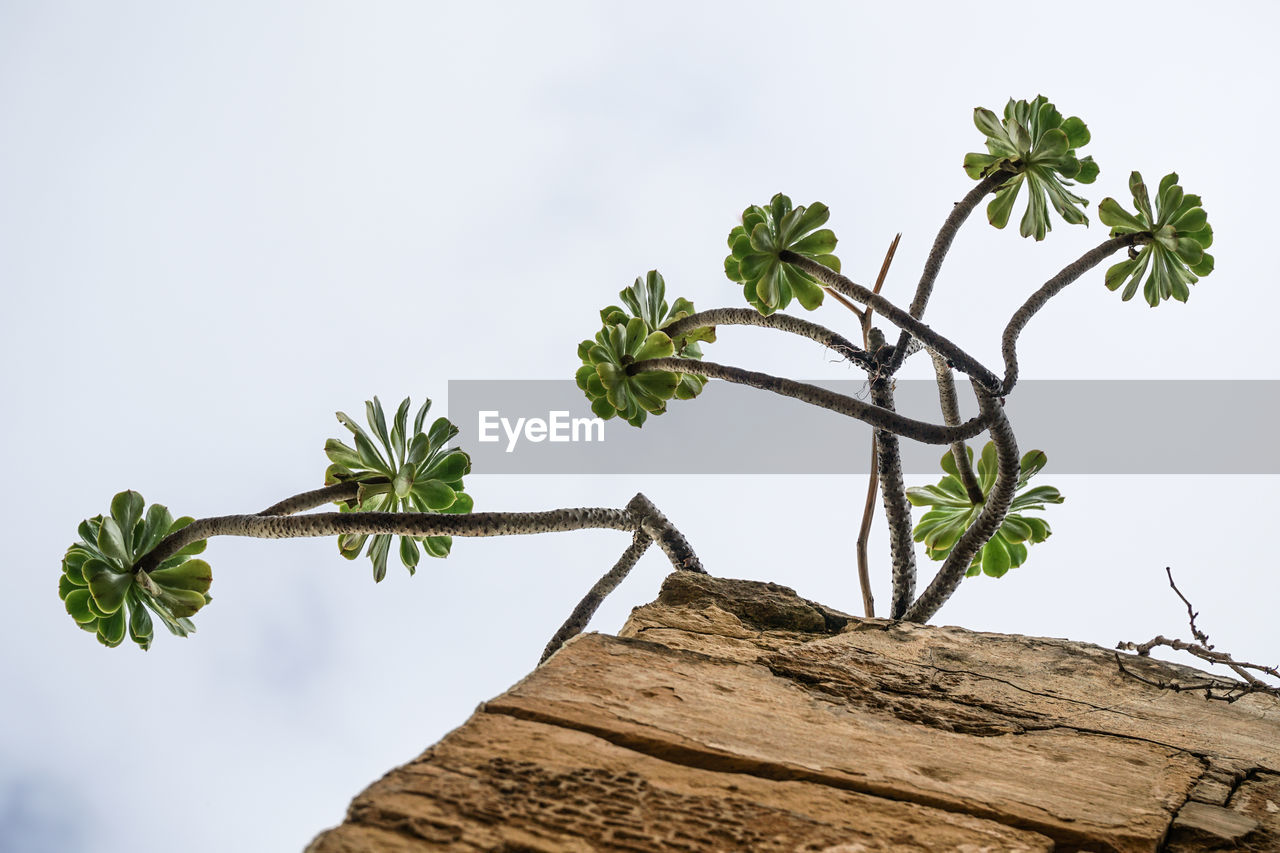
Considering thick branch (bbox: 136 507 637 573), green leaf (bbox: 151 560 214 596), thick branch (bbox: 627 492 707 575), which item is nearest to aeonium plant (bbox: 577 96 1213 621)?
thick branch (bbox: 627 492 707 575)

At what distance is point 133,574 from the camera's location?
154 centimetres

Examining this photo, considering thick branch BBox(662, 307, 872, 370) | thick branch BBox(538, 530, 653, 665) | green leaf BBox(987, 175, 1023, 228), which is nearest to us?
thick branch BBox(538, 530, 653, 665)

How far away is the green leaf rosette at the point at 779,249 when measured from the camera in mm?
1879

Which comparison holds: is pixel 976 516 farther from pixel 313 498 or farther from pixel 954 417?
pixel 313 498

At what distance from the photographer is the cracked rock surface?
0.65 m

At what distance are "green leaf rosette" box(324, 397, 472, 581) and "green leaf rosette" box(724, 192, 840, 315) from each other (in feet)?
2.37

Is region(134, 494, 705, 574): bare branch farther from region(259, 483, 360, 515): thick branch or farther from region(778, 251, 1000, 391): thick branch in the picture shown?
region(778, 251, 1000, 391): thick branch

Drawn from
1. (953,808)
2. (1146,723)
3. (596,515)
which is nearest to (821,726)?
(953,808)

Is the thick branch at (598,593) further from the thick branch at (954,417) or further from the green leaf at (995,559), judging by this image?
the green leaf at (995,559)

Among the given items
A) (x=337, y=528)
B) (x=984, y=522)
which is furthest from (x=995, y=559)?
(x=337, y=528)

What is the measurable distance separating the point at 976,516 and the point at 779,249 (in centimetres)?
79

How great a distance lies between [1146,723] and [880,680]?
32 centimetres

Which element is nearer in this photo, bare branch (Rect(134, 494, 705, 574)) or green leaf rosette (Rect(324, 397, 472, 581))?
bare branch (Rect(134, 494, 705, 574))

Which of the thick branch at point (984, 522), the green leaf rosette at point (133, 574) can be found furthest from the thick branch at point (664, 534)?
the green leaf rosette at point (133, 574)
